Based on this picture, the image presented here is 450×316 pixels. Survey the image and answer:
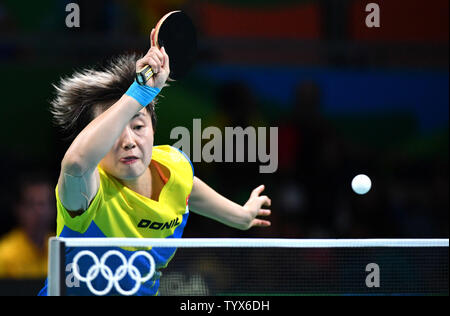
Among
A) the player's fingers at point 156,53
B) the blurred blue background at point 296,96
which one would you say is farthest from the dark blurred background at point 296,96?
the player's fingers at point 156,53

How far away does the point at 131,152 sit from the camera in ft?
14.4

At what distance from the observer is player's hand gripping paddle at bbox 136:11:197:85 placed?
4559 millimetres

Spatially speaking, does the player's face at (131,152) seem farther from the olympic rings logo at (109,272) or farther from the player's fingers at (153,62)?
the olympic rings logo at (109,272)

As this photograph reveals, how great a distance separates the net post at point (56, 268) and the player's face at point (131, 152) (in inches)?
31.0

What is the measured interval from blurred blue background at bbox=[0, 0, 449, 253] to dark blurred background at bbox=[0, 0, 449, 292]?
0.03 feet

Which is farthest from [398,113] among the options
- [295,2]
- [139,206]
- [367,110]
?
[139,206]

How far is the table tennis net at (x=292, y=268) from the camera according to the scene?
153 inches

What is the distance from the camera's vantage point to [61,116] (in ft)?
15.7

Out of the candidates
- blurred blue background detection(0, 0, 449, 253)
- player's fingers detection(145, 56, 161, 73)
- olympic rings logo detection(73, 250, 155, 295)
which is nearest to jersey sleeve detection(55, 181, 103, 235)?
olympic rings logo detection(73, 250, 155, 295)

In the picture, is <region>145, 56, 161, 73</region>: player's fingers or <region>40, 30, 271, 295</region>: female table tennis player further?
<region>145, 56, 161, 73</region>: player's fingers

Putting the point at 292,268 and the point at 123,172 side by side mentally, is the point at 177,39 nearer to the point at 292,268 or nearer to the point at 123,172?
the point at 123,172

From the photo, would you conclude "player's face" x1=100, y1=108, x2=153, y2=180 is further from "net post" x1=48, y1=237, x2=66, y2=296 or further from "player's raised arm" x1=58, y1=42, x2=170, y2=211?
"net post" x1=48, y1=237, x2=66, y2=296

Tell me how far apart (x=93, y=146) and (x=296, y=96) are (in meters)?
4.23

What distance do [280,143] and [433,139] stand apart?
5.22 feet
